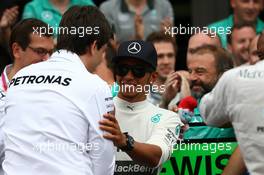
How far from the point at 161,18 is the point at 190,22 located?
65.6 inches

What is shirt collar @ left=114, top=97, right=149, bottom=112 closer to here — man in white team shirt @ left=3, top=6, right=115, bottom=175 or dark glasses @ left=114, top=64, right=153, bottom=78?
dark glasses @ left=114, top=64, right=153, bottom=78

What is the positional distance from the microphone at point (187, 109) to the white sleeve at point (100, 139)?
1.34 m

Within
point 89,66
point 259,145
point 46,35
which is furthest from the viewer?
point 46,35

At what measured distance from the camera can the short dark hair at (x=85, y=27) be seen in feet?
17.1

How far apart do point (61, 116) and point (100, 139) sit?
0.29m

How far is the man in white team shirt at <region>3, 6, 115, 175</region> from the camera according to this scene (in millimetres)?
4926

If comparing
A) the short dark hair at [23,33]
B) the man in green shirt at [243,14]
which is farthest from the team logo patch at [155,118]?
the man in green shirt at [243,14]

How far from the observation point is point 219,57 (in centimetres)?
728

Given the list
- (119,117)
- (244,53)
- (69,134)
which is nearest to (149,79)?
(119,117)

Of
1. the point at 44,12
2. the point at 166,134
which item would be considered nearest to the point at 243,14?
the point at 44,12

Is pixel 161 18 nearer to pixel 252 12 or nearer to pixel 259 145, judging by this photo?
pixel 252 12

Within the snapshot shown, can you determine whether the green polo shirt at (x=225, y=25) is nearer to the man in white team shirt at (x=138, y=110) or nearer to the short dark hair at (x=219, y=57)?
the short dark hair at (x=219, y=57)

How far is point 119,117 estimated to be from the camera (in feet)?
19.9

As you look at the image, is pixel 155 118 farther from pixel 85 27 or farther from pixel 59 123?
pixel 59 123
